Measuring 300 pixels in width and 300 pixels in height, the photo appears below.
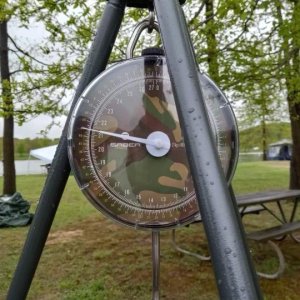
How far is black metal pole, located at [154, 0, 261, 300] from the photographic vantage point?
0.94 metres

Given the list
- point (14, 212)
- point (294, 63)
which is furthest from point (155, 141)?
point (14, 212)

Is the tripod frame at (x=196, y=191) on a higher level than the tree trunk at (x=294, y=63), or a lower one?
lower

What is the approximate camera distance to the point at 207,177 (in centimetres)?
106

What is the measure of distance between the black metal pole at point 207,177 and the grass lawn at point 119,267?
9.28 feet

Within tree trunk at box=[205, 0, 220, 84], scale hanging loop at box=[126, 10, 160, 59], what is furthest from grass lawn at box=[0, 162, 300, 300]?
scale hanging loop at box=[126, 10, 160, 59]

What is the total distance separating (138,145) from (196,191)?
651mm

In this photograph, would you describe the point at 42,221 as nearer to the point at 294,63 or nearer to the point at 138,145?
the point at 138,145

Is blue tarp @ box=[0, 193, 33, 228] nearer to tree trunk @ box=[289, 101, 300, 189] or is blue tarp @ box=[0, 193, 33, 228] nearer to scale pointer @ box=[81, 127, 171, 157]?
tree trunk @ box=[289, 101, 300, 189]

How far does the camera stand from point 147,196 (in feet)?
5.57

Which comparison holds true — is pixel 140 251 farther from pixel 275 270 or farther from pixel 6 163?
pixel 6 163

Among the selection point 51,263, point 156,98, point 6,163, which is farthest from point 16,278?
point 6,163

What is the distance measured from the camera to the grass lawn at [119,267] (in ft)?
12.4

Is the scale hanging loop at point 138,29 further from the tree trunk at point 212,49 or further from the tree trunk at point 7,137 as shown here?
the tree trunk at point 7,137

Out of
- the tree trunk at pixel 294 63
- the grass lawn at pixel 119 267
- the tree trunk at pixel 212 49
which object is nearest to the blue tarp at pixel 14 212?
the grass lawn at pixel 119 267
